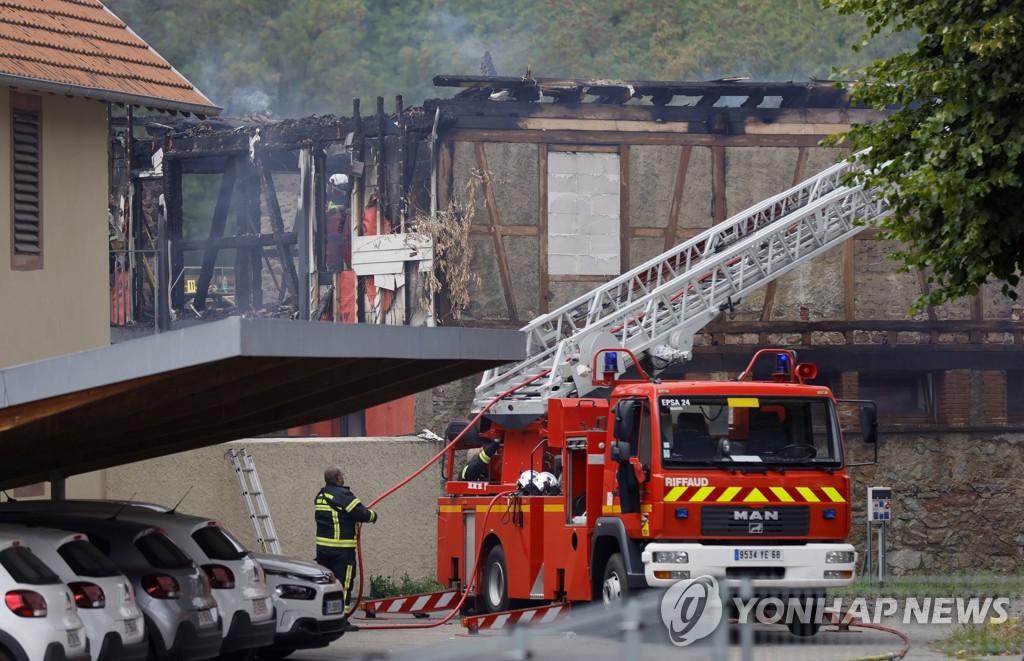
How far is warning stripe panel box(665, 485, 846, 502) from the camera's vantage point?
12.8m

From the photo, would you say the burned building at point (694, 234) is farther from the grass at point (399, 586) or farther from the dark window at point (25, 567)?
the dark window at point (25, 567)

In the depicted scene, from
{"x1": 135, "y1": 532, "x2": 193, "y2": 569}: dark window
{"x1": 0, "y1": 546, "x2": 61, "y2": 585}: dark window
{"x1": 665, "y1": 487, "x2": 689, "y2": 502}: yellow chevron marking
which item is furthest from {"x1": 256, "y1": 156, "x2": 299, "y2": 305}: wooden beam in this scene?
{"x1": 0, "y1": 546, "x2": 61, "y2": 585}: dark window

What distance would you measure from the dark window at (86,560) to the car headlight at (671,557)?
15.5 feet

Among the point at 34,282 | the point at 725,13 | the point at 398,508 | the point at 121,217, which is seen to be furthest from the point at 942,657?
the point at 725,13

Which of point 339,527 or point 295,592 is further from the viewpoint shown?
point 339,527

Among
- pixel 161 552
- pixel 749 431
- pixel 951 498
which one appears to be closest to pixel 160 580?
pixel 161 552

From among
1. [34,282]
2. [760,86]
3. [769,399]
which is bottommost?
[769,399]

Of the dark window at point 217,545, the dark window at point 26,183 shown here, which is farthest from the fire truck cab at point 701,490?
the dark window at point 26,183

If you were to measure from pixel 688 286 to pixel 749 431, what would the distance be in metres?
6.73

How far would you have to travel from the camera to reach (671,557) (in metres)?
12.7

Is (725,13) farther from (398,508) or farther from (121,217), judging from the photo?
(398,508)

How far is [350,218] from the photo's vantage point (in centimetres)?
2502

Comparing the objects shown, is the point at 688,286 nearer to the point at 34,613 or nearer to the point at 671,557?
the point at 671,557

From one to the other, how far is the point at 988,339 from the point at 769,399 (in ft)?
38.8
